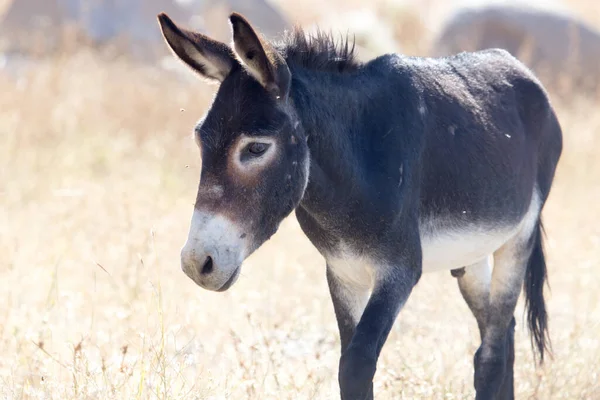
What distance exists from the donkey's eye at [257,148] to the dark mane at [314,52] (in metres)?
0.46

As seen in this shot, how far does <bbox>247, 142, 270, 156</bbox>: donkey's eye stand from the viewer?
3303 millimetres

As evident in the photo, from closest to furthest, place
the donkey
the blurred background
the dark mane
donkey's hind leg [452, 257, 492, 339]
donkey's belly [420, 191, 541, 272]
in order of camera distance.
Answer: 1. the donkey
2. the dark mane
3. donkey's belly [420, 191, 541, 272]
4. the blurred background
5. donkey's hind leg [452, 257, 492, 339]

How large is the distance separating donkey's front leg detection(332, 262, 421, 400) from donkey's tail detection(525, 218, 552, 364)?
1.54 m

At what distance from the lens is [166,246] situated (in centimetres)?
716

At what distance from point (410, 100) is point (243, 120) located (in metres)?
0.92

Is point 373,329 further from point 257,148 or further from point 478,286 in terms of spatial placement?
point 478,286

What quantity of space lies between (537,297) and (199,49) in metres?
2.65

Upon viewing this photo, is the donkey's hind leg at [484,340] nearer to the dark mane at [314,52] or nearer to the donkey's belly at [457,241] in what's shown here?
the donkey's belly at [457,241]

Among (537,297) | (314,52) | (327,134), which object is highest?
(314,52)

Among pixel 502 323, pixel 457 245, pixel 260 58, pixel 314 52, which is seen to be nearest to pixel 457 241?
pixel 457 245

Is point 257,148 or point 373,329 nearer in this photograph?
point 257,148

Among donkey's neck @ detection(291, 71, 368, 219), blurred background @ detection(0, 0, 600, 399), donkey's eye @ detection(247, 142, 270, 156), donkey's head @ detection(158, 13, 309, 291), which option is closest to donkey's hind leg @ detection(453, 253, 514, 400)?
blurred background @ detection(0, 0, 600, 399)

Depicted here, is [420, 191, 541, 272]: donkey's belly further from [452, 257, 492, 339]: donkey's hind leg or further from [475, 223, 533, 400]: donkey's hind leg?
[452, 257, 492, 339]: donkey's hind leg

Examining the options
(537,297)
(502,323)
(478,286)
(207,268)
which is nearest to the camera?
(207,268)
